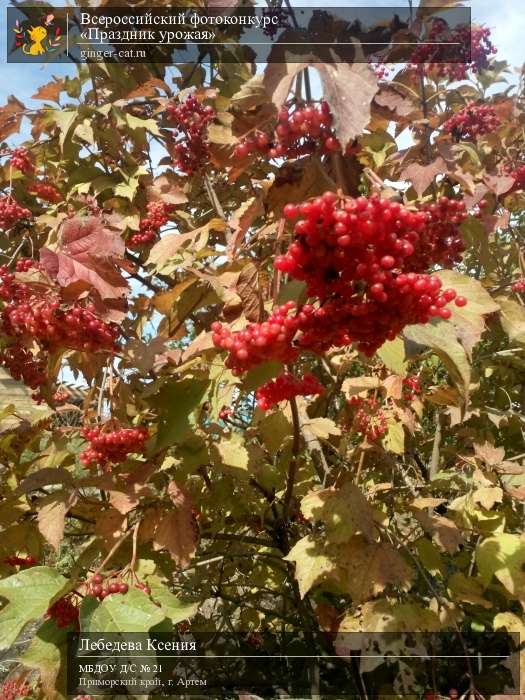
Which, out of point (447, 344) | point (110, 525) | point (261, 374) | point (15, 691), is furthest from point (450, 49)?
point (15, 691)

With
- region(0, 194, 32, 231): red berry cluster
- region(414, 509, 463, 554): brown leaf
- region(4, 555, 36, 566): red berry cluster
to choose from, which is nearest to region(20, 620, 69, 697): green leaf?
region(4, 555, 36, 566): red berry cluster

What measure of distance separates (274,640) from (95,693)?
1890 millimetres

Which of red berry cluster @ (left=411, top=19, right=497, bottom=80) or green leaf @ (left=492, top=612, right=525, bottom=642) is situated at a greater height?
red berry cluster @ (left=411, top=19, right=497, bottom=80)

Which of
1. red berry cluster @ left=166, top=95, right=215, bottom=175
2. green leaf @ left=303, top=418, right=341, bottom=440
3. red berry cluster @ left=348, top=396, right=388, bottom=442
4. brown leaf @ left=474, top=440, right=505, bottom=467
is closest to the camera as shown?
green leaf @ left=303, top=418, right=341, bottom=440

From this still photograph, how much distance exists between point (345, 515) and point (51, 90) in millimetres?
2789

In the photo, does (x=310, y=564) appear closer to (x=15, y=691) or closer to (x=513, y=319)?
(x=513, y=319)

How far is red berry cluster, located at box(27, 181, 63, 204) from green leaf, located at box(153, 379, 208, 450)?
2011 mm

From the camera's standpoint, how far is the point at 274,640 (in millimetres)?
3275

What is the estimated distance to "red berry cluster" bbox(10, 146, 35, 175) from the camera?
3.09 m

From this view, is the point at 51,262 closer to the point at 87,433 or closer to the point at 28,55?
the point at 87,433

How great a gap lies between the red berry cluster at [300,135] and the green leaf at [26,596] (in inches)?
55.2

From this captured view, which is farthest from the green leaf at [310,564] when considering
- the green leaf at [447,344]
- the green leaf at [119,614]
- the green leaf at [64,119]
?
the green leaf at [64,119]

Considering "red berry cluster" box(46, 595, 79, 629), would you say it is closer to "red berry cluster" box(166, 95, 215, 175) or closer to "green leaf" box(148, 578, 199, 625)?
"green leaf" box(148, 578, 199, 625)

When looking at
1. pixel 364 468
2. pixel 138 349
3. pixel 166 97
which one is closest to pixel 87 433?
pixel 138 349
